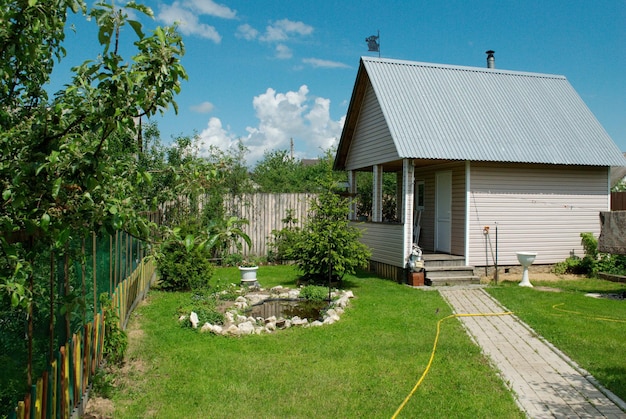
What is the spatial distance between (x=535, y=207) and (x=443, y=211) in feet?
8.10

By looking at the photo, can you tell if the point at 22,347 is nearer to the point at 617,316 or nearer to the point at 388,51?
the point at 617,316

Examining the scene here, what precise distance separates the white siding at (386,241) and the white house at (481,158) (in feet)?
0.09

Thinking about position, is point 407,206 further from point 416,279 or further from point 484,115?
point 484,115

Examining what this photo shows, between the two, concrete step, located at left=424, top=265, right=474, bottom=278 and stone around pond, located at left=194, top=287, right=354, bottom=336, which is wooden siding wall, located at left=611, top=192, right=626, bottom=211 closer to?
concrete step, located at left=424, top=265, right=474, bottom=278

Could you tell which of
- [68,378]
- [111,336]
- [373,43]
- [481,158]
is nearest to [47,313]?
[68,378]

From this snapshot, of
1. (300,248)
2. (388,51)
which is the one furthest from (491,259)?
(388,51)

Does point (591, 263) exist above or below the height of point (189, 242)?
below

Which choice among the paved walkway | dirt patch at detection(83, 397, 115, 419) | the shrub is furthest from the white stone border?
dirt patch at detection(83, 397, 115, 419)

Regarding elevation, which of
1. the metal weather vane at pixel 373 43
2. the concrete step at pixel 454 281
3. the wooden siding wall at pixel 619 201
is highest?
the metal weather vane at pixel 373 43

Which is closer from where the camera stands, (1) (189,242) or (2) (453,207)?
(1) (189,242)

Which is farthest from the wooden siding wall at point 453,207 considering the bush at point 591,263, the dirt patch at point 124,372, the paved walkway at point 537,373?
the dirt patch at point 124,372

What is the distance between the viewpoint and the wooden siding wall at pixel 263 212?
17.2 m

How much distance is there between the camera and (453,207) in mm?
14391

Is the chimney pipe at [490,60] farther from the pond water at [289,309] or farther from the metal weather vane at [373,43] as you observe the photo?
the pond water at [289,309]
